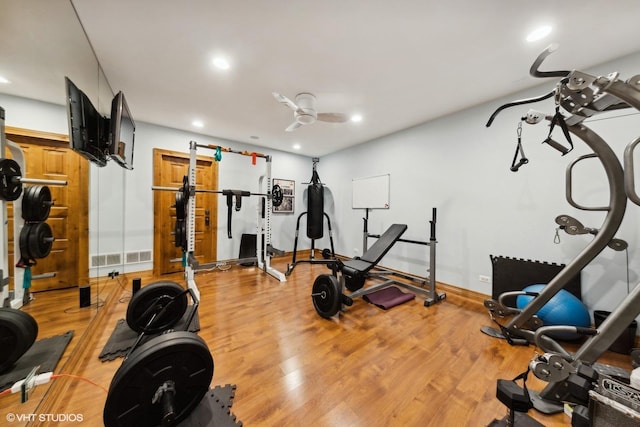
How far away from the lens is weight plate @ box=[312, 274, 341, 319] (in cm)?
232

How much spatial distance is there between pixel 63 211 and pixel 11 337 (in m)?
1.70

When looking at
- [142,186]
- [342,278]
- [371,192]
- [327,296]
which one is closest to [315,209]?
[371,192]

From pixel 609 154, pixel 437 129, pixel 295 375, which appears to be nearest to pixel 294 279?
pixel 295 375

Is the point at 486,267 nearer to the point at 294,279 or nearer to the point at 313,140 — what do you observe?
the point at 294,279

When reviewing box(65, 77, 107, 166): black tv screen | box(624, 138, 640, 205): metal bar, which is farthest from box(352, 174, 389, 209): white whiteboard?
box(65, 77, 107, 166): black tv screen

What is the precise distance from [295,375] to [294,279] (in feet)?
7.16

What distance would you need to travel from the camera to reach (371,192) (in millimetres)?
4480

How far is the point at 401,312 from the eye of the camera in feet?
8.60

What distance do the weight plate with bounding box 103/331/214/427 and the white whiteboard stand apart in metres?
3.68

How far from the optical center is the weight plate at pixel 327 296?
2320 mm

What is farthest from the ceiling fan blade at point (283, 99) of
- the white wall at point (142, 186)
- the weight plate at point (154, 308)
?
the weight plate at point (154, 308)

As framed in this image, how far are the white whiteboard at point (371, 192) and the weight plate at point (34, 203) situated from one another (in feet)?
13.9

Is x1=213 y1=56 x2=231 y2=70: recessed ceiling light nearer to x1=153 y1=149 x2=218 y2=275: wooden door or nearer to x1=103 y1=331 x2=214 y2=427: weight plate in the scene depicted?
x1=103 y1=331 x2=214 y2=427: weight plate

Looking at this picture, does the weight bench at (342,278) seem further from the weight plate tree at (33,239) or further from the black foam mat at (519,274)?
the weight plate tree at (33,239)
